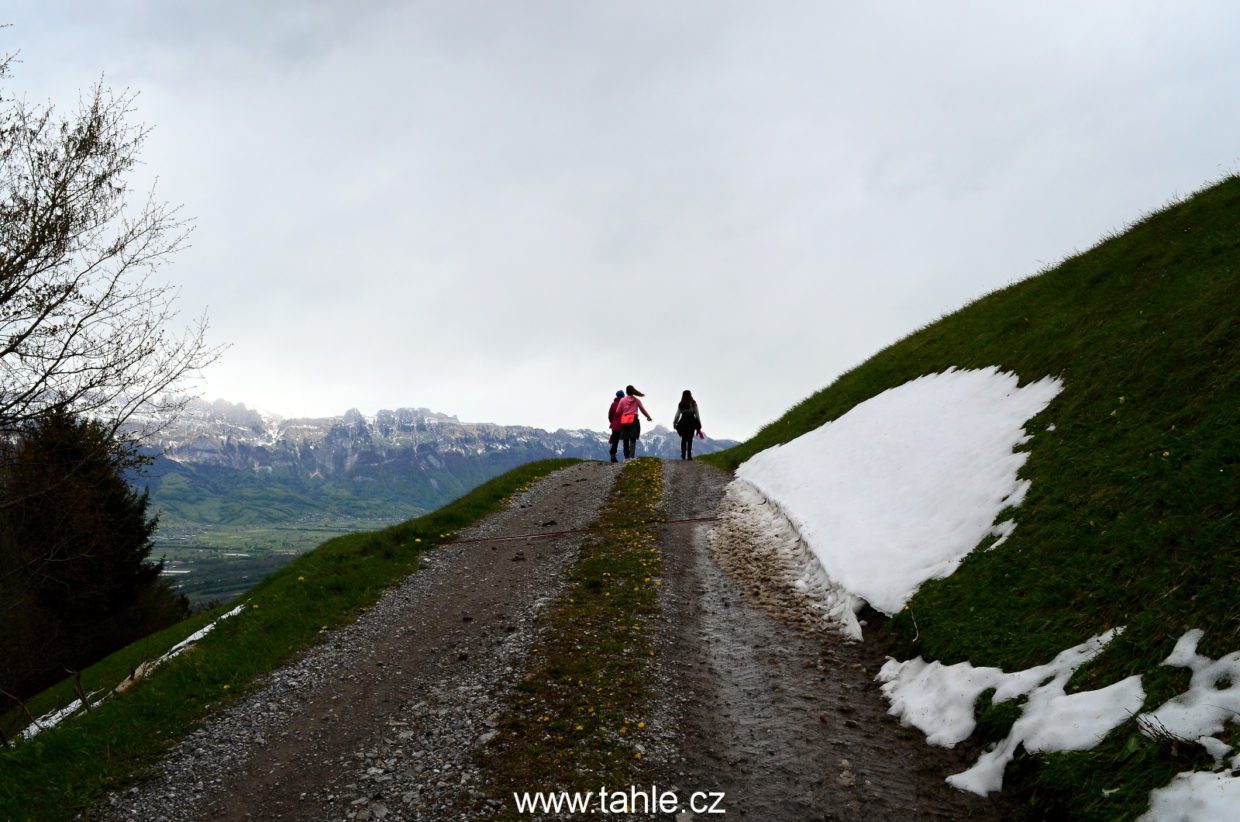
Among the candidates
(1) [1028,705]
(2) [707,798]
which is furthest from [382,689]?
(1) [1028,705]

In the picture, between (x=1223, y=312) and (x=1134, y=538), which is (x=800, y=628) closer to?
(x=1134, y=538)

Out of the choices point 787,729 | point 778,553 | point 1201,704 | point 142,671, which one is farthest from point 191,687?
point 1201,704

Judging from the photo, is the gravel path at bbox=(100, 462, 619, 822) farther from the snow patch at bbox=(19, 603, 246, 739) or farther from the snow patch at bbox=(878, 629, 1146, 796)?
the snow patch at bbox=(878, 629, 1146, 796)

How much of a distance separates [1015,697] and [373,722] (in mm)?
8257

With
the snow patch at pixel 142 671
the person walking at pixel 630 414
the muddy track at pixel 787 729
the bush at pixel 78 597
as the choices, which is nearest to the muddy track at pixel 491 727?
the muddy track at pixel 787 729

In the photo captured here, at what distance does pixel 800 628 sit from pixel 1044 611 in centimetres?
430

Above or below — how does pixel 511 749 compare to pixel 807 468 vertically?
below

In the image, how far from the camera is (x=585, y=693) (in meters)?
9.12

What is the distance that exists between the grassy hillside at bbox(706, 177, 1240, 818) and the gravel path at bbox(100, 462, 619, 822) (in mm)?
6483

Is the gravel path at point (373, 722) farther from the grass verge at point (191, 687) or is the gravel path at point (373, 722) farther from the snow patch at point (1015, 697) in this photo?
the snow patch at point (1015, 697)

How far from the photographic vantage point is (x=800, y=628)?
38.5 feet

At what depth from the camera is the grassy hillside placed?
6098mm

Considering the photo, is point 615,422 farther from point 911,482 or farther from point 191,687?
point 191,687

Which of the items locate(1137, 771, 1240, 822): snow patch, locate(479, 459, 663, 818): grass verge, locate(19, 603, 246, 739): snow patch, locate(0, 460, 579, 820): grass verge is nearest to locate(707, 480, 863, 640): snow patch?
locate(479, 459, 663, 818): grass verge
